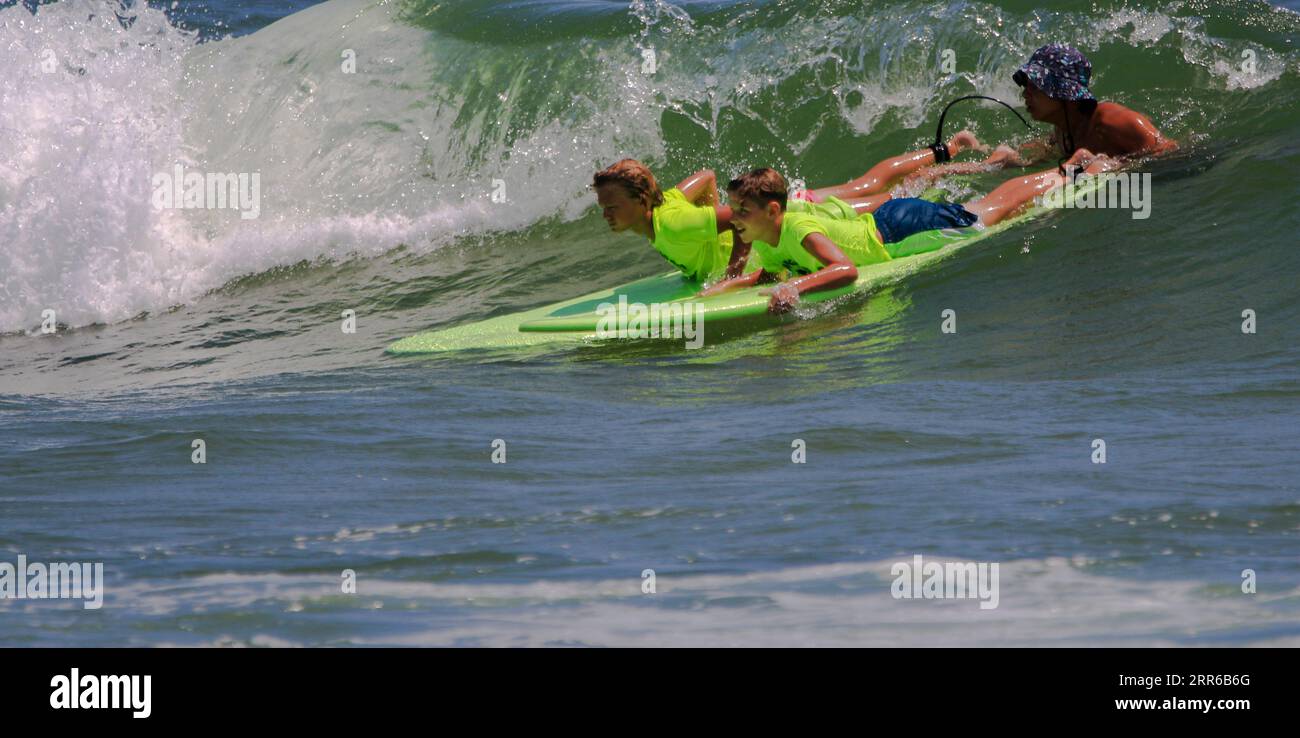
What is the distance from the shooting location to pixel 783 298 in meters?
6.77

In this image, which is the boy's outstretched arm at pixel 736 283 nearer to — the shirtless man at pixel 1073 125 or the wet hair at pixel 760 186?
the wet hair at pixel 760 186

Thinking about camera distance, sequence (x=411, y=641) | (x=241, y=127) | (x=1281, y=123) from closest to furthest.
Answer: (x=411, y=641) → (x=1281, y=123) → (x=241, y=127)

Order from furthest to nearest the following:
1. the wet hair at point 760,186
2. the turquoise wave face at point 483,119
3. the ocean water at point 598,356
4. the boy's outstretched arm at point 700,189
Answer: the turquoise wave face at point 483,119
the boy's outstretched arm at point 700,189
the wet hair at point 760,186
the ocean water at point 598,356

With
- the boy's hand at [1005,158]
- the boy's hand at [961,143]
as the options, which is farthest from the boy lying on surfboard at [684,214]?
the boy's hand at [1005,158]

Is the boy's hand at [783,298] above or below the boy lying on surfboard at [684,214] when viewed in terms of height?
below

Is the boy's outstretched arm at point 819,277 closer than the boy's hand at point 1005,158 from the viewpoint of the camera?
Yes

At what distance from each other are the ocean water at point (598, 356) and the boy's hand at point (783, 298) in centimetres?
12

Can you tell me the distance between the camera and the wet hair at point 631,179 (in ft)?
23.2

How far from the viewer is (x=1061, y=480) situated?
403 centimetres

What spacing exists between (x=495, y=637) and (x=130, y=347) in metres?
6.01

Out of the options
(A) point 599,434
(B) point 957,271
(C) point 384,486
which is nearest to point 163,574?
(C) point 384,486

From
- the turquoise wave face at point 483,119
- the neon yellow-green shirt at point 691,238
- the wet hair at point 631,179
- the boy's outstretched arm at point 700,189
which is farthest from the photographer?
the turquoise wave face at point 483,119

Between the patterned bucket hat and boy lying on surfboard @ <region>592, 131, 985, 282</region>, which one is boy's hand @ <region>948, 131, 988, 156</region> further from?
boy lying on surfboard @ <region>592, 131, 985, 282</region>
